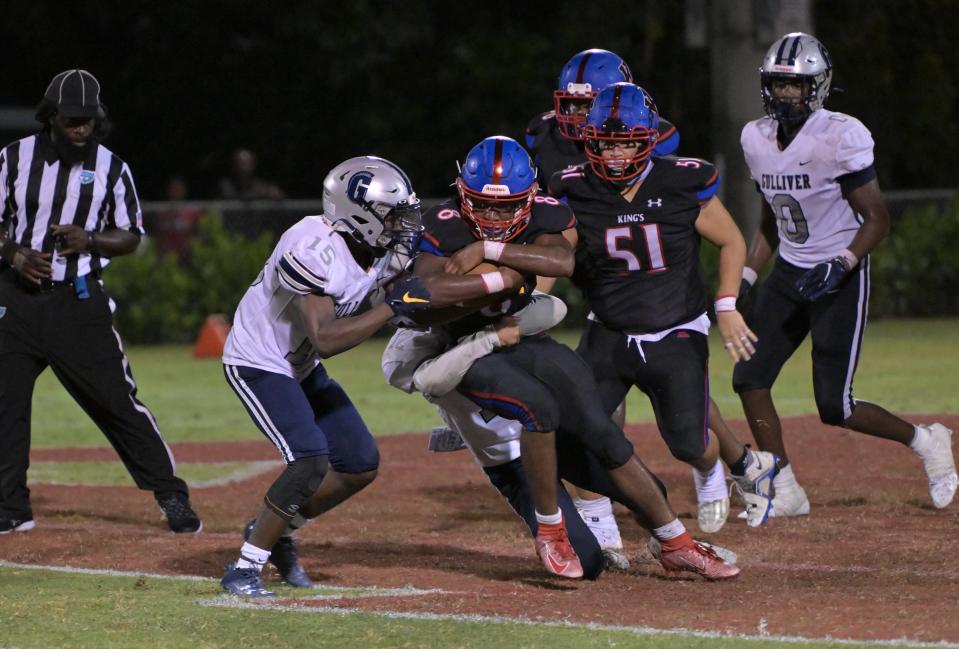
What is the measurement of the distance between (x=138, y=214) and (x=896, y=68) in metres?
19.2

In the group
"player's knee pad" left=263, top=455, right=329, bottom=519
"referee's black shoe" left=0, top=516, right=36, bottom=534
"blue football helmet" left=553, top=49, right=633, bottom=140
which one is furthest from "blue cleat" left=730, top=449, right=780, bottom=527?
"referee's black shoe" left=0, top=516, right=36, bottom=534

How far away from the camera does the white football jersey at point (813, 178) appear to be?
7.81 metres

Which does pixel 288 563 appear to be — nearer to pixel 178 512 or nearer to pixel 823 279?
pixel 178 512

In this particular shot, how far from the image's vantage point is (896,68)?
25.5m

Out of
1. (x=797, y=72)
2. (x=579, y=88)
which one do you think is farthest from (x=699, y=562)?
(x=797, y=72)

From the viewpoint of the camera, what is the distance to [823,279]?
7.69 metres

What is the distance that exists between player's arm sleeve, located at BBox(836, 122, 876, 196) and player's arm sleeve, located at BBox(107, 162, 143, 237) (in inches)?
135

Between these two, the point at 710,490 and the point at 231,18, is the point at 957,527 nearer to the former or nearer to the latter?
the point at 710,490

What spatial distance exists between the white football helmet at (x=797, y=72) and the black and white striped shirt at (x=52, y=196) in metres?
3.16

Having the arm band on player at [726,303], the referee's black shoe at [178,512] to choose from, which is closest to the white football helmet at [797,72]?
the arm band on player at [726,303]

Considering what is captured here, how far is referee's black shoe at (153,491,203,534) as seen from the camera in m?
8.09

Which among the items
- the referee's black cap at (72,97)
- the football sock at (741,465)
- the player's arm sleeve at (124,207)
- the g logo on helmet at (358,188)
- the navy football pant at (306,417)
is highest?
the referee's black cap at (72,97)

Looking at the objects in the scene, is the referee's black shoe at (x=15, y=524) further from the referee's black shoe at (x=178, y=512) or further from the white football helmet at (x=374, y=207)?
the white football helmet at (x=374, y=207)

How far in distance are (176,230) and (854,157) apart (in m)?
12.3
